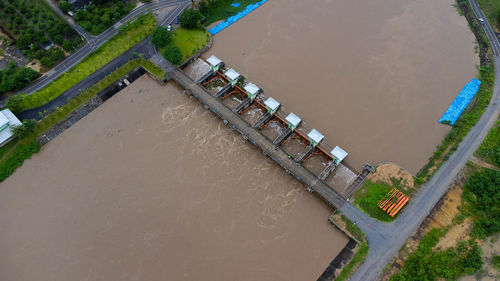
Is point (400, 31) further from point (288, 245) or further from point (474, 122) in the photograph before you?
point (288, 245)

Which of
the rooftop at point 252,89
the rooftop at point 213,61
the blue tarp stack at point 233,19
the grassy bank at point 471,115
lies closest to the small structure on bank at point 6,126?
the rooftop at point 213,61

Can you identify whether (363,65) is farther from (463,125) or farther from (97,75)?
(97,75)

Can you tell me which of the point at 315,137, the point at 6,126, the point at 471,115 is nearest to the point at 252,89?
the point at 315,137

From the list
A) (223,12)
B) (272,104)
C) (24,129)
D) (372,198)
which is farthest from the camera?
(223,12)

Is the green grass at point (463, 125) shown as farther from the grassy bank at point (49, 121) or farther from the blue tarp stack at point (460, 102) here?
the grassy bank at point (49, 121)

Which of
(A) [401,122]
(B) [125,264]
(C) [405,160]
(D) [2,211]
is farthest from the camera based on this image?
(A) [401,122]

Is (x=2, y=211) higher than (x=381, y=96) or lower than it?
lower

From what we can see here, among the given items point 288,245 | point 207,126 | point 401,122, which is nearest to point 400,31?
point 401,122
